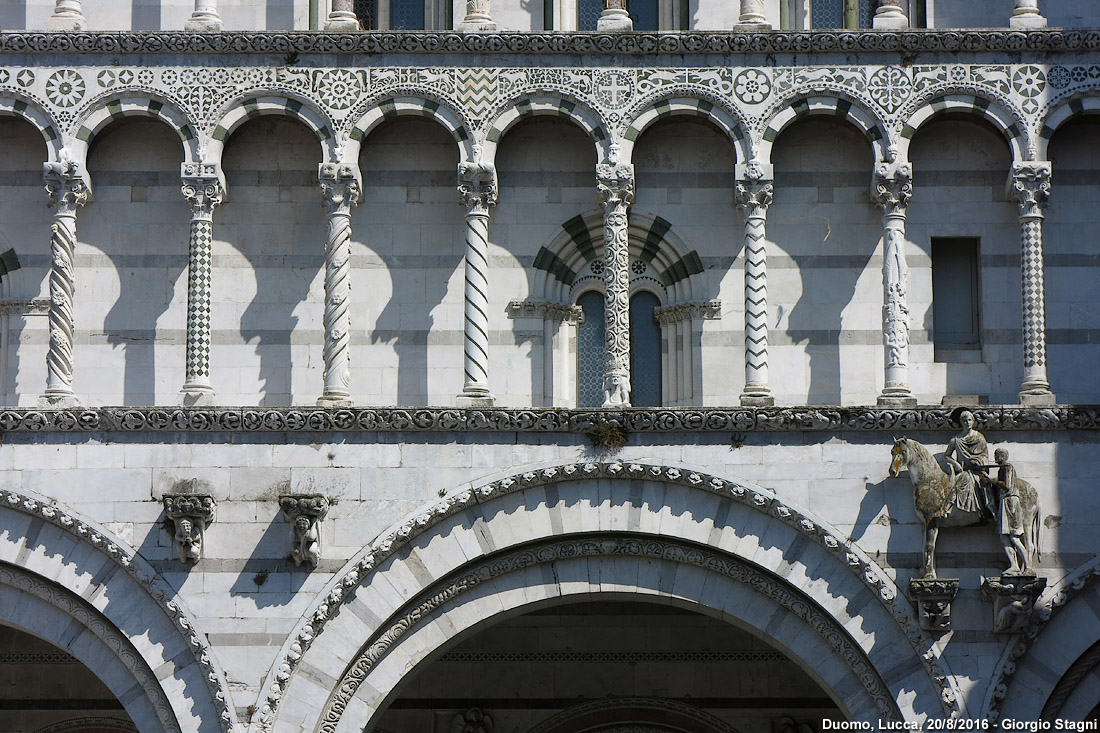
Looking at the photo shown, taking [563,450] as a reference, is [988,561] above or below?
below

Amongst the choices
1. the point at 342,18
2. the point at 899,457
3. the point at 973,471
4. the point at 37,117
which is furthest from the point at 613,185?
the point at 37,117

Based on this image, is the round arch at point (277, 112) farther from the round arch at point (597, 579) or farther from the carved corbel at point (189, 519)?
the round arch at point (597, 579)

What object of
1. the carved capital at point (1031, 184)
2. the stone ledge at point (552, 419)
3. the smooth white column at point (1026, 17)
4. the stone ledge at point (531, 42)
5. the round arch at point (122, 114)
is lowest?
the stone ledge at point (552, 419)

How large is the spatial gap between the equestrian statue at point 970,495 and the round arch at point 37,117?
818cm

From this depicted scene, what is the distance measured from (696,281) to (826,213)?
1.39m

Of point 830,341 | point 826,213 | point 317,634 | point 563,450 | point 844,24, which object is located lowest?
point 317,634

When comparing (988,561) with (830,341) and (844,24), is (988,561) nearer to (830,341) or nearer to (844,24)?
(830,341)

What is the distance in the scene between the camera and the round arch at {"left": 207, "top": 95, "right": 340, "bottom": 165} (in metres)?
18.0

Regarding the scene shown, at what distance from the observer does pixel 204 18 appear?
1831 centimetres

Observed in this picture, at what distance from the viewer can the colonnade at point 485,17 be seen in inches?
717

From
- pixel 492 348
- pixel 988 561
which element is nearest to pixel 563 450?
pixel 492 348

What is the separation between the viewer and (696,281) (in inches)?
720

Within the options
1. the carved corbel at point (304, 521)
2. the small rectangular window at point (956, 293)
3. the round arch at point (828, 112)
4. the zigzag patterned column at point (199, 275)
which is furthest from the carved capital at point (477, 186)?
the small rectangular window at point (956, 293)

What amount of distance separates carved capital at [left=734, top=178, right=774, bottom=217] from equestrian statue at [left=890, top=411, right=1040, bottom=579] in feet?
8.55
